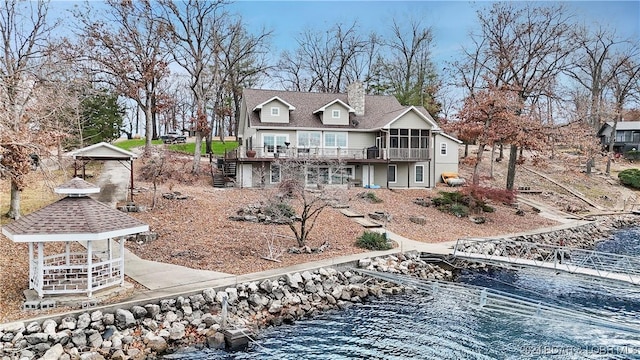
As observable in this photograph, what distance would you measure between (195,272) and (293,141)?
57.5ft

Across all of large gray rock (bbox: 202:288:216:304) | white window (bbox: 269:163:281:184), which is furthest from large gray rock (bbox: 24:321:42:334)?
white window (bbox: 269:163:281:184)

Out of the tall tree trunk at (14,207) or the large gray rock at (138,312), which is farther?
the tall tree trunk at (14,207)

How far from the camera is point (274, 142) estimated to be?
30.3 metres

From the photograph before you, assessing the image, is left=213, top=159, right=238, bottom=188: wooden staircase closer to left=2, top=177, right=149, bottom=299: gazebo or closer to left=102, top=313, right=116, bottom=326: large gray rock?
left=2, top=177, right=149, bottom=299: gazebo

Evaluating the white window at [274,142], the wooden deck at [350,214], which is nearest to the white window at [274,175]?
the white window at [274,142]

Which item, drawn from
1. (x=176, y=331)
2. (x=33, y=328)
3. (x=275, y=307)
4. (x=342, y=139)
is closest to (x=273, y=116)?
(x=342, y=139)

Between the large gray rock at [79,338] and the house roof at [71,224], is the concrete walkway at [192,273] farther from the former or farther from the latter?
the house roof at [71,224]

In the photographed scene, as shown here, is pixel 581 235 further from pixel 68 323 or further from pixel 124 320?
pixel 68 323

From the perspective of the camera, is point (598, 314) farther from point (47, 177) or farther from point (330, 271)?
point (47, 177)

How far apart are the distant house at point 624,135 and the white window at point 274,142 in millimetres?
43178

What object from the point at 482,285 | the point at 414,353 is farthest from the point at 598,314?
the point at 414,353

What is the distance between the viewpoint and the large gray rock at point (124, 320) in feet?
35.4

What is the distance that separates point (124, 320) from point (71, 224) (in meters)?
2.84

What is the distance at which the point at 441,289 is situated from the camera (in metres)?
15.1
